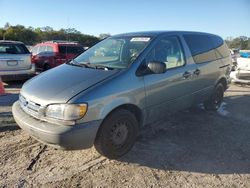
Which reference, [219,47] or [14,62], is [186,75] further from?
[14,62]

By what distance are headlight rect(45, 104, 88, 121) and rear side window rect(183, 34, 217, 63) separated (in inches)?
109

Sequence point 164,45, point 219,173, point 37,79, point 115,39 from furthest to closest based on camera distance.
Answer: point 115,39 < point 164,45 < point 37,79 < point 219,173

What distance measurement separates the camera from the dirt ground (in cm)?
367

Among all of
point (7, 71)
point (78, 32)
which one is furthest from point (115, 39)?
point (78, 32)

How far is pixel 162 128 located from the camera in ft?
18.1

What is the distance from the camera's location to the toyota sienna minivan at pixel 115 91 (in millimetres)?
3654

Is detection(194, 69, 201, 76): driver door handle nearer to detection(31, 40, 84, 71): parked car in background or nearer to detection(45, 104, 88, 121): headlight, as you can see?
detection(45, 104, 88, 121): headlight

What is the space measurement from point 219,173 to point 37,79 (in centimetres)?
291

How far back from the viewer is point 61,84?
13.2 ft

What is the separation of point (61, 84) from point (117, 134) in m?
1.03

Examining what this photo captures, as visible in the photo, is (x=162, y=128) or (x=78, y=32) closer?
(x=162, y=128)

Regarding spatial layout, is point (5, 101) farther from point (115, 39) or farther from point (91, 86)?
point (91, 86)

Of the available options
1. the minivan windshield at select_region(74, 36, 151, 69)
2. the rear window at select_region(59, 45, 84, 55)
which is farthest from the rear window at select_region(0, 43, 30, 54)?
the minivan windshield at select_region(74, 36, 151, 69)

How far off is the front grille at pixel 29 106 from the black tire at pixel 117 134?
0.85 m
